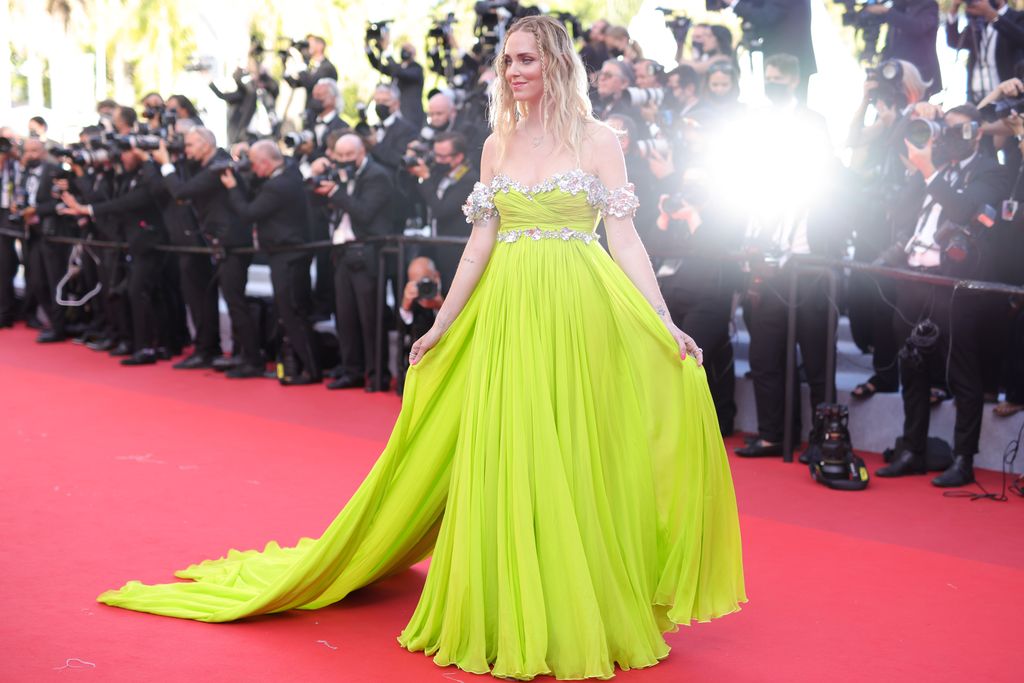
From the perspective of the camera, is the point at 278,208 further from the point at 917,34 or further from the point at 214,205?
the point at 917,34

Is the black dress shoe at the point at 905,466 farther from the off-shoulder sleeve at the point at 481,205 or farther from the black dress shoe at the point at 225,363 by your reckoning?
the black dress shoe at the point at 225,363

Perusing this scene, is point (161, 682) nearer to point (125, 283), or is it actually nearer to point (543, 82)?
point (543, 82)

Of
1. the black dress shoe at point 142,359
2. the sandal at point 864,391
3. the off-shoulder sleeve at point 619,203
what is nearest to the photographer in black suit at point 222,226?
the black dress shoe at point 142,359

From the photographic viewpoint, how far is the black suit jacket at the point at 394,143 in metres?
9.22

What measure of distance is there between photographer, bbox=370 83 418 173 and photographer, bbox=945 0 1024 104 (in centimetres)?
376

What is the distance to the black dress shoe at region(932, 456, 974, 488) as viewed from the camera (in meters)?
5.98

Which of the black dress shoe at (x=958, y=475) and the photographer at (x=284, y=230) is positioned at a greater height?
the photographer at (x=284, y=230)

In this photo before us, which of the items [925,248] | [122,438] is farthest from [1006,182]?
[122,438]

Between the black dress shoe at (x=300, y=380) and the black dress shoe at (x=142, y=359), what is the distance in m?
1.67

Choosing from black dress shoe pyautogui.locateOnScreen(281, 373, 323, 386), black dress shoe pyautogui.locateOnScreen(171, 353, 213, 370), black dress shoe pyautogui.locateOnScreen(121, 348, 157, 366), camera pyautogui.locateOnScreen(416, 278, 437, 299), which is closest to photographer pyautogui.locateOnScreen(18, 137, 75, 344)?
black dress shoe pyautogui.locateOnScreen(121, 348, 157, 366)

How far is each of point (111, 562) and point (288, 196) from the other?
4.76m

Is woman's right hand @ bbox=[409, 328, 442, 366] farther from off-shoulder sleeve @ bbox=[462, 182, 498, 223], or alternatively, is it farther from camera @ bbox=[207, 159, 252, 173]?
camera @ bbox=[207, 159, 252, 173]

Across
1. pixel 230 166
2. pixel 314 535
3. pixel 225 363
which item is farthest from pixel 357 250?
pixel 314 535

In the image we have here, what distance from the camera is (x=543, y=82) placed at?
12.2 ft
